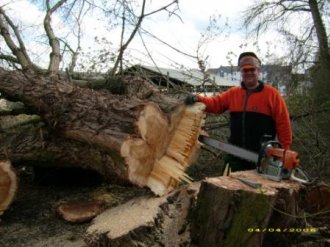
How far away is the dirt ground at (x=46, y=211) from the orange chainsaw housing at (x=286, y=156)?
120 cm

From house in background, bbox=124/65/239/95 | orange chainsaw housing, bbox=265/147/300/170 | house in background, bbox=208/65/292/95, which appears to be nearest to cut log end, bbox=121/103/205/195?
orange chainsaw housing, bbox=265/147/300/170

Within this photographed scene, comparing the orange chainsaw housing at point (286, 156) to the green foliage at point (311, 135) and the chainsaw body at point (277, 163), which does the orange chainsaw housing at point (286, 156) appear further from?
the green foliage at point (311, 135)

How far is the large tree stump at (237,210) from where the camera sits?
257 centimetres

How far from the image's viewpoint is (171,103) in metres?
3.50

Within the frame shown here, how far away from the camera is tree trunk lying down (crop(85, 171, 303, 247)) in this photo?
2.59 meters

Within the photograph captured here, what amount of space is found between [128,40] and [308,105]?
2993 mm

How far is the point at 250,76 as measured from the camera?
11.7 feet

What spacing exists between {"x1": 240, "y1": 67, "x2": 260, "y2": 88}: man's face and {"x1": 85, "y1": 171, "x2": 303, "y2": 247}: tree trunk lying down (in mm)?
923

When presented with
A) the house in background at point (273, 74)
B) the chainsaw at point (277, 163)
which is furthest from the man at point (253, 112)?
the house in background at point (273, 74)

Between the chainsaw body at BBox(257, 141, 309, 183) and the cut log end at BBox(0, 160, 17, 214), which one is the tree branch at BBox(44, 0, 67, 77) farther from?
the chainsaw body at BBox(257, 141, 309, 183)

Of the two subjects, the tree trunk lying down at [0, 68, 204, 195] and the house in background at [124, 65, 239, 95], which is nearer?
the tree trunk lying down at [0, 68, 204, 195]

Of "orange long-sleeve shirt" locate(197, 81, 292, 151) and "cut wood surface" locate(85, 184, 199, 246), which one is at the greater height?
"orange long-sleeve shirt" locate(197, 81, 292, 151)

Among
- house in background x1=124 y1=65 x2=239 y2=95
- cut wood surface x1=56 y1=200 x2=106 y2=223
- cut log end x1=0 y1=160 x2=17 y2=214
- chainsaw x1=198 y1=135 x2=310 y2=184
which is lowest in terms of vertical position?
cut wood surface x1=56 y1=200 x2=106 y2=223

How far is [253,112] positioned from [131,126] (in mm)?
1162
